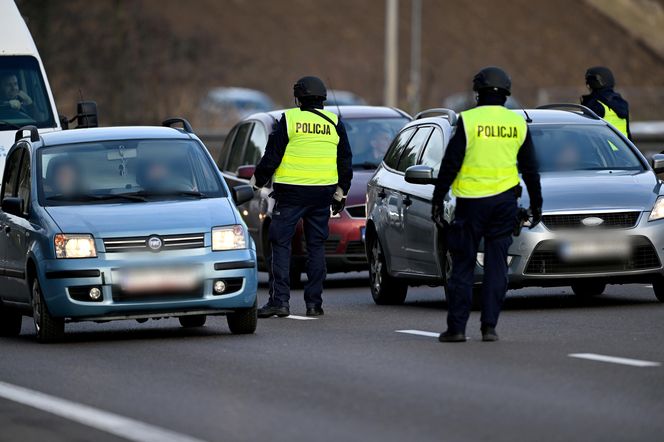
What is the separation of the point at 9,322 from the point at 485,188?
177 inches

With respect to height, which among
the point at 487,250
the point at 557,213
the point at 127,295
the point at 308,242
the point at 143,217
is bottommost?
the point at 308,242

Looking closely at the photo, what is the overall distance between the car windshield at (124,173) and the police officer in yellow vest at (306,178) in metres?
0.98

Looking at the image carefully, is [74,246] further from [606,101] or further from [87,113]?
[87,113]

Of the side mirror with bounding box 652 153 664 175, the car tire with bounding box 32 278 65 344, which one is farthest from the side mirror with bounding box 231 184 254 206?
the side mirror with bounding box 652 153 664 175

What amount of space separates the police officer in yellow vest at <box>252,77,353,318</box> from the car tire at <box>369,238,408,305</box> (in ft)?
3.73

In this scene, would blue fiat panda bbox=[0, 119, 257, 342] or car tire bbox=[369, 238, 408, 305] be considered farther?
car tire bbox=[369, 238, 408, 305]

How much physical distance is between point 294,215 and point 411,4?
61.9 m

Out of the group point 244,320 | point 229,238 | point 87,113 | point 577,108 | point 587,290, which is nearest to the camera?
point 229,238

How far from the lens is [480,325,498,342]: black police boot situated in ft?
40.8

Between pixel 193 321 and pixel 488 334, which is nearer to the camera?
pixel 488 334

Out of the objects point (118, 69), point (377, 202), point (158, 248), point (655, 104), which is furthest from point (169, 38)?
point (158, 248)

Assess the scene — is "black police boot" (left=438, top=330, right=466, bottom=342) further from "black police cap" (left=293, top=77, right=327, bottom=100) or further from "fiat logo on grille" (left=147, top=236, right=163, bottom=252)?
"black police cap" (left=293, top=77, right=327, bottom=100)

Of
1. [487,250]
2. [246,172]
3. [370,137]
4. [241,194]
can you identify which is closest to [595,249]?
[487,250]

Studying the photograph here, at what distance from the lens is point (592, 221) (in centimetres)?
1466
